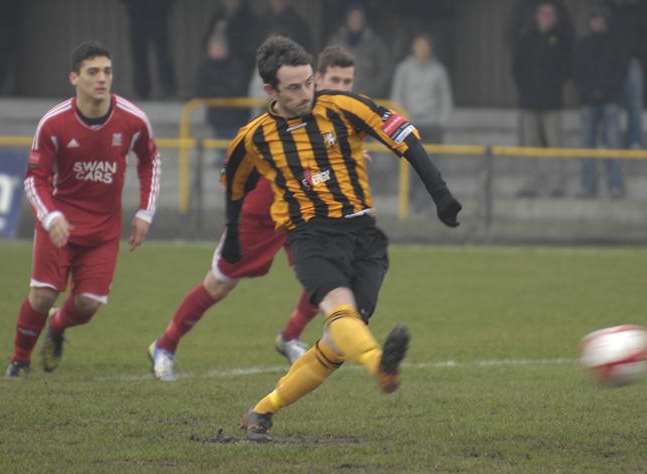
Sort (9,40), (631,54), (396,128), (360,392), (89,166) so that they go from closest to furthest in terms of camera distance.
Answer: (396,128) → (360,392) → (89,166) → (631,54) → (9,40)

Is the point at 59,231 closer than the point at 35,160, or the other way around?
the point at 59,231

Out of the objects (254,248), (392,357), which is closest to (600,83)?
(254,248)

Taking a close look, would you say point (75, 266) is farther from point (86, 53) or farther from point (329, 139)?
point (329, 139)

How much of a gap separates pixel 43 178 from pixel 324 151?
2.22 metres

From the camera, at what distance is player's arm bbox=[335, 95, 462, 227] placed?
679cm

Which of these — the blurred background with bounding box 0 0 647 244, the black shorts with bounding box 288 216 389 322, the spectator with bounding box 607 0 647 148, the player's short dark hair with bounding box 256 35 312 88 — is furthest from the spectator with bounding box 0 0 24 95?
the black shorts with bounding box 288 216 389 322

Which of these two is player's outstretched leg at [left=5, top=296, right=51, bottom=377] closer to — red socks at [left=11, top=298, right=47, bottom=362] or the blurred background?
red socks at [left=11, top=298, right=47, bottom=362]

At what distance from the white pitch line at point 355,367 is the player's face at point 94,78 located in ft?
5.39

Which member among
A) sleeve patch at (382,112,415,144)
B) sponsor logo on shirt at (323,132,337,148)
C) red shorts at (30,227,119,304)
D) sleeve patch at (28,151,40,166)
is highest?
sleeve patch at (382,112,415,144)

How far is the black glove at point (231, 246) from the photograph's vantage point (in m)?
7.55

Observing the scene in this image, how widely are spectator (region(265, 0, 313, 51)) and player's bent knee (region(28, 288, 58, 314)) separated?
32.7 feet

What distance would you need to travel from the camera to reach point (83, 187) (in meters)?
8.84

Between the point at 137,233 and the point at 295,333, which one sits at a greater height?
the point at 137,233

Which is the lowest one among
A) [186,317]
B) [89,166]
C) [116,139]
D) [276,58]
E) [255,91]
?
[186,317]
